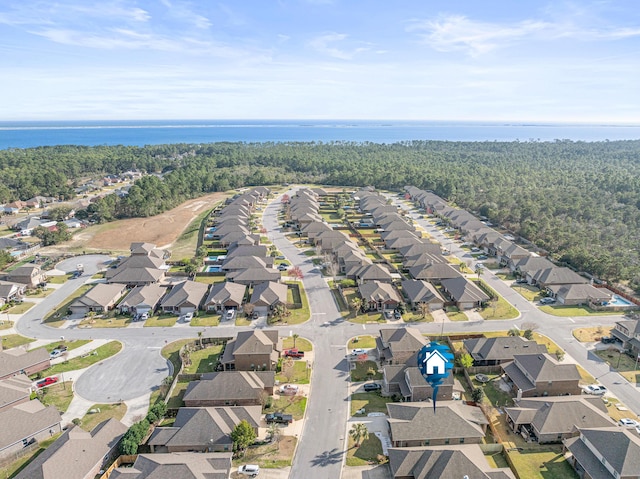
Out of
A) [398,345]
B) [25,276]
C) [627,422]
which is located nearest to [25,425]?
[398,345]

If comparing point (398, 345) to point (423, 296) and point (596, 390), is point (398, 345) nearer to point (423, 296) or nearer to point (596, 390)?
point (423, 296)

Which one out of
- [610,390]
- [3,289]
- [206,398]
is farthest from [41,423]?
[610,390]

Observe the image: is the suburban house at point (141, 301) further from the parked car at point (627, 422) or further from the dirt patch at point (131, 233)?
the parked car at point (627, 422)

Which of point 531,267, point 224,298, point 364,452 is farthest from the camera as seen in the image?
point 531,267

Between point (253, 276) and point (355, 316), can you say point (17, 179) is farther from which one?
point (355, 316)

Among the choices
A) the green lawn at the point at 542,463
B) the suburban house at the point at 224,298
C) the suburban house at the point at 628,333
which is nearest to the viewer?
the green lawn at the point at 542,463

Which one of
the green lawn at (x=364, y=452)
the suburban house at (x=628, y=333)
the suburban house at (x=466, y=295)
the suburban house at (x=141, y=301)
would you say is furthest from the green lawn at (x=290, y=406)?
the suburban house at (x=628, y=333)
